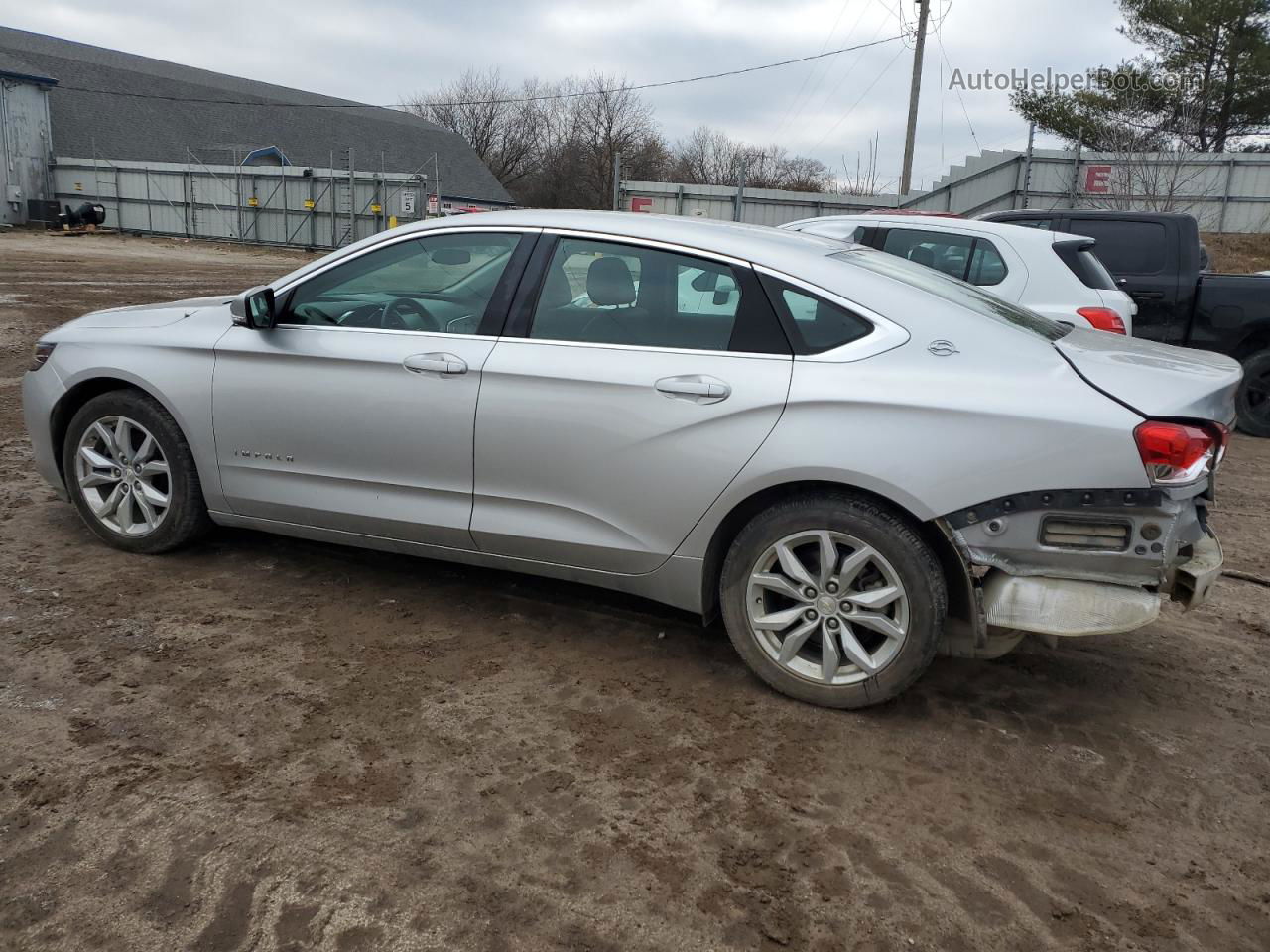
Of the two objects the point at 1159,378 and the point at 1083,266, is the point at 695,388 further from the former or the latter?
the point at 1083,266

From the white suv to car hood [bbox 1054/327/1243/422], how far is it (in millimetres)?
4009

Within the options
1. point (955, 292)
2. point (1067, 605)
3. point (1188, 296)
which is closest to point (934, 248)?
point (1188, 296)

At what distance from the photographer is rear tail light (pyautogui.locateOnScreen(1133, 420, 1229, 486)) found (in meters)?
3.04

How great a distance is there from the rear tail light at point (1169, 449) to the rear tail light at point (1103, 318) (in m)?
4.58

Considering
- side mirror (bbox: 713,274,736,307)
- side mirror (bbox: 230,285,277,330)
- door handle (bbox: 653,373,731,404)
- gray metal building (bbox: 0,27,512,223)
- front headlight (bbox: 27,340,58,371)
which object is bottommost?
front headlight (bbox: 27,340,58,371)

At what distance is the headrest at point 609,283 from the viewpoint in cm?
381

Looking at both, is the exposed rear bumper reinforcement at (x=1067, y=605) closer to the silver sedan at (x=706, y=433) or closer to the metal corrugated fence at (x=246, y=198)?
the silver sedan at (x=706, y=433)

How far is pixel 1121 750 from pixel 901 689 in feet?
2.44

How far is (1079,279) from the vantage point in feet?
24.8

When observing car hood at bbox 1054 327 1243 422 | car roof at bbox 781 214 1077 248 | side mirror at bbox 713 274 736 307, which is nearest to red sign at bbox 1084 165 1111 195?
car roof at bbox 781 214 1077 248

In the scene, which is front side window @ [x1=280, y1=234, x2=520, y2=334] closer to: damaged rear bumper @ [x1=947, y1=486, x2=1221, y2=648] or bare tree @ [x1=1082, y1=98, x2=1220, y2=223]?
damaged rear bumper @ [x1=947, y1=486, x2=1221, y2=648]

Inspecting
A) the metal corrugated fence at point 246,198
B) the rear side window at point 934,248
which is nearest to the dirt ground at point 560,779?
the rear side window at point 934,248

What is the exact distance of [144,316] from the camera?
4789 mm

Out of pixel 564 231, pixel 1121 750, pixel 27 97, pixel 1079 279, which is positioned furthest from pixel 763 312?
pixel 27 97
